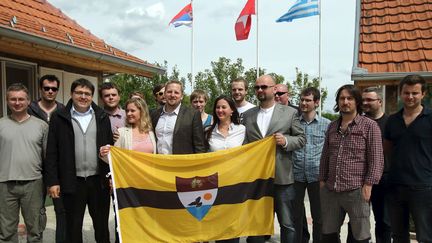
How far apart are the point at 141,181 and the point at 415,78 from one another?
9.16ft

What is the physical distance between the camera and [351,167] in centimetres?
362

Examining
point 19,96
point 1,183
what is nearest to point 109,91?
point 19,96

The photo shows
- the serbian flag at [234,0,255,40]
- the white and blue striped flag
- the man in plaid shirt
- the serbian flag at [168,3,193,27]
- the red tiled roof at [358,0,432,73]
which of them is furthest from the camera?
the serbian flag at [234,0,255,40]

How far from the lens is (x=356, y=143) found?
11.8ft

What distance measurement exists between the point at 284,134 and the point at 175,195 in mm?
1296

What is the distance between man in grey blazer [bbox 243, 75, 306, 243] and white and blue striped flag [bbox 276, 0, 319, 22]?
816 centimetres

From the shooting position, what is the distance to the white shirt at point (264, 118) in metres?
4.36

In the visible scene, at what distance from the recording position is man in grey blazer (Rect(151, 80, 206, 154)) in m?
4.22

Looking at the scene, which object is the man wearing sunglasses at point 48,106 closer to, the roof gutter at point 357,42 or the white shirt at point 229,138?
the white shirt at point 229,138

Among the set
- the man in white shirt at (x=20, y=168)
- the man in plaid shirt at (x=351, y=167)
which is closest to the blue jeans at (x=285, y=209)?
the man in plaid shirt at (x=351, y=167)

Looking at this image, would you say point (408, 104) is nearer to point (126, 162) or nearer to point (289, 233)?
point (289, 233)

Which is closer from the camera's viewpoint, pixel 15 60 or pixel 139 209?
pixel 139 209

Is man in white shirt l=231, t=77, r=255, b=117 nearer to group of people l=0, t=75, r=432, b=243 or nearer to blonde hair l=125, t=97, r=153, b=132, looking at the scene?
group of people l=0, t=75, r=432, b=243

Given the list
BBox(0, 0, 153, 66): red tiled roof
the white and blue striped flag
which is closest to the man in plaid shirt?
BBox(0, 0, 153, 66): red tiled roof
